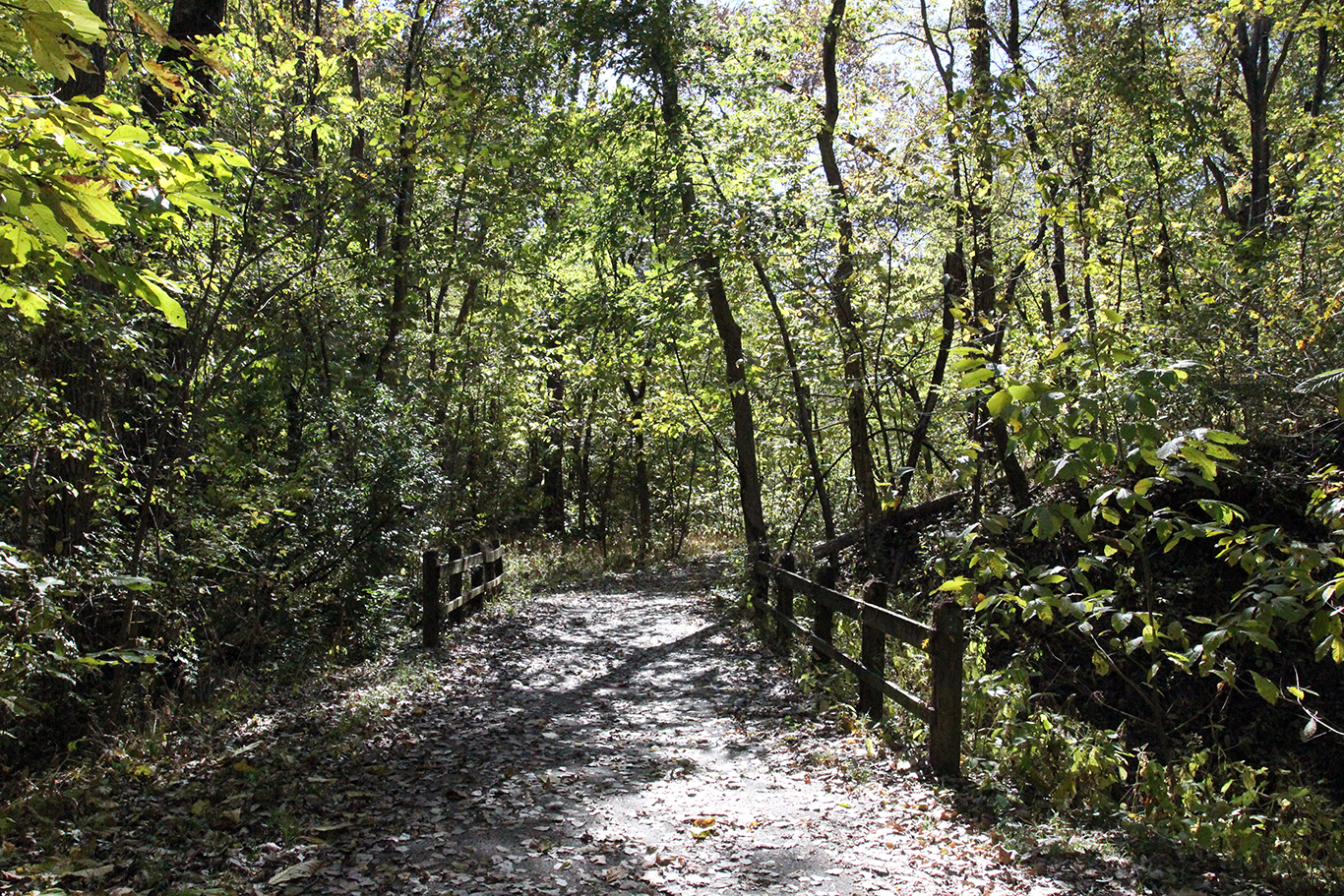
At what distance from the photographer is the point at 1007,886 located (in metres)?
4.23

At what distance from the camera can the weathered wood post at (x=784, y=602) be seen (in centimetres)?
1038

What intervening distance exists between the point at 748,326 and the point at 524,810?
14.4m

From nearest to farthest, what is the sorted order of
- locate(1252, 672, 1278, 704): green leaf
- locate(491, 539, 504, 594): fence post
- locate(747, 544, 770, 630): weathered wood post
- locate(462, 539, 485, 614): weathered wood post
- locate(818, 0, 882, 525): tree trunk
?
locate(1252, 672, 1278, 704): green leaf, locate(818, 0, 882, 525): tree trunk, locate(747, 544, 770, 630): weathered wood post, locate(462, 539, 485, 614): weathered wood post, locate(491, 539, 504, 594): fence post

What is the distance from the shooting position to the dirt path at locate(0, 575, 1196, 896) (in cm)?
436

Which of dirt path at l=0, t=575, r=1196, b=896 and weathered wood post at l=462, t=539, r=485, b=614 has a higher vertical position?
weathered wood post at l=462, t=539, r=485, b=614

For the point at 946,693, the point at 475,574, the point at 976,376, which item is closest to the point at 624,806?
the point at 946,693

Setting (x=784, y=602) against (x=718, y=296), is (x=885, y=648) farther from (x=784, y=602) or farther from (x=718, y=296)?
(x=718, y=296)

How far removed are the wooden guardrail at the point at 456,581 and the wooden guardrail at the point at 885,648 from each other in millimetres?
4319

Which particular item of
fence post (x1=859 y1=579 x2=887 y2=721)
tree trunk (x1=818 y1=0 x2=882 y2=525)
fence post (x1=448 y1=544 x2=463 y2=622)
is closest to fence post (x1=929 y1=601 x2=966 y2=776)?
fence post (x1=859 y1=579 x2=887 y2=721)

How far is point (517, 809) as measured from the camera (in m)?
5.45

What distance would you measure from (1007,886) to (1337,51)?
17189 mm

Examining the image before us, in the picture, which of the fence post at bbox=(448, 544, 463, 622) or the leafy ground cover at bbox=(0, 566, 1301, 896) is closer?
the leafy ground cover at bbox=(0, 566, 1301, 896)

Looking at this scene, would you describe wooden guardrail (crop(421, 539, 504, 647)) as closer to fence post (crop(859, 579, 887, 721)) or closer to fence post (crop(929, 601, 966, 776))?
fence post (crop(859, 579, 887, 721))

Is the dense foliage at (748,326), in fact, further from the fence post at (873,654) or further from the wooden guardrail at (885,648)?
the fence post at (873,654)
